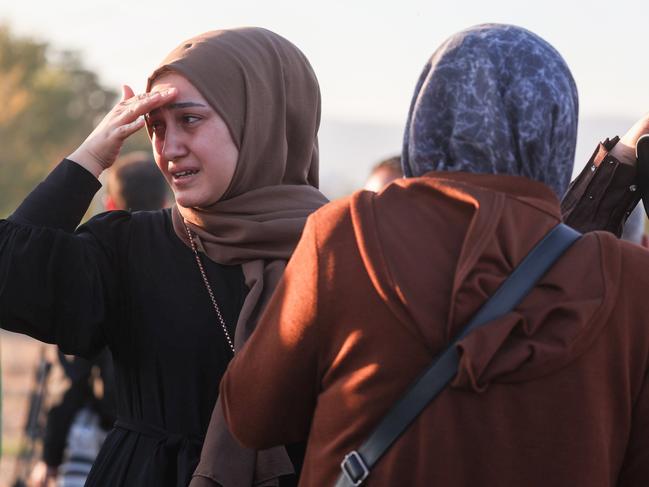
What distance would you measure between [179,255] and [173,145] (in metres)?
0.27

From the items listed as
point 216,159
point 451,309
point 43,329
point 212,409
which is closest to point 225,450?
point 212,409

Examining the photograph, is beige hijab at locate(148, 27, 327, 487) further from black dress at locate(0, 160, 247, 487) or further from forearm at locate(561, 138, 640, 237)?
forearm at locate(561, 138, 640, 237)

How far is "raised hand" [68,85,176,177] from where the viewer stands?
3.11 meters

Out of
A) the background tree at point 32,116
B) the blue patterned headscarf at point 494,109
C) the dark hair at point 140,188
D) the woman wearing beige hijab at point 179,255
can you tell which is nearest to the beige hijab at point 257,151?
the woman wearing beige hijab at point 179,255

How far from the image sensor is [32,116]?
195ft

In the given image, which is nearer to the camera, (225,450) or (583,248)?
(583,248)

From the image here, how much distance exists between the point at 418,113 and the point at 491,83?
0.49ft

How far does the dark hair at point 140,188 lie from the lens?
528cm

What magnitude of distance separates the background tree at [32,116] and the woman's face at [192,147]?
4983 centimetres

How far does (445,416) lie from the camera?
216 centimetres

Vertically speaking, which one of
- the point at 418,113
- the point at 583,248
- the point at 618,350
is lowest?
the point at 618,350

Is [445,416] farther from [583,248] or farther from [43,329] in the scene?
[43,329]

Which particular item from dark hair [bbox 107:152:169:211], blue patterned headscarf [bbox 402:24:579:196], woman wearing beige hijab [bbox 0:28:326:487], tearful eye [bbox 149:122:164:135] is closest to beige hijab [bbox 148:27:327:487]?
woman wearing beige hijab [bbox 0:28:326:487]

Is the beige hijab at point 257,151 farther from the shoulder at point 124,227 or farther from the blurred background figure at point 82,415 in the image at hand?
the blurred background figure at point 82,415
